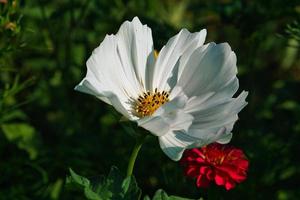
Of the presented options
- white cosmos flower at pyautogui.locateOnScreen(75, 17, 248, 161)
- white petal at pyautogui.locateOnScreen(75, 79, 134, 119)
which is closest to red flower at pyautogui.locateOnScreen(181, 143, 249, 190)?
white cosmos flower at pyautogui.locateOnScreen(75, 17, 248, 161)

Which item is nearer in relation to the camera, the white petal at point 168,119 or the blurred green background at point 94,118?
the white petal at point 168,119

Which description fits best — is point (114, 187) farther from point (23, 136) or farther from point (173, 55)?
point (23, 136)

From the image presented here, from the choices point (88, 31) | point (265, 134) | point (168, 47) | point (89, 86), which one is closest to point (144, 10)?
point (88, 31)

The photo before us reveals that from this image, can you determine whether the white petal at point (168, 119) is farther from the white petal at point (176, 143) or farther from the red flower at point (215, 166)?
the red flower at point (215, 166)

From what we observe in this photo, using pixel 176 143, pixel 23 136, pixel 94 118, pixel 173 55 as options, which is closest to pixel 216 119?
pixel 176 143

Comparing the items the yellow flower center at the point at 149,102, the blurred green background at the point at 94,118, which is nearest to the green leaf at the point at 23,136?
the blurred green background at the point at 94,118

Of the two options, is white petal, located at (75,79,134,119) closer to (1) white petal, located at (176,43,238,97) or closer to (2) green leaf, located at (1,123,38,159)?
(1) white petal, located at (176,43,238,97)

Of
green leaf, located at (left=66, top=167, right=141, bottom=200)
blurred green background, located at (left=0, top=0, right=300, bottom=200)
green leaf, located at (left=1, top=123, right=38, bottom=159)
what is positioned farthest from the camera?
green leaf, located at (left=1, top=123, right=38, bottom=159)
